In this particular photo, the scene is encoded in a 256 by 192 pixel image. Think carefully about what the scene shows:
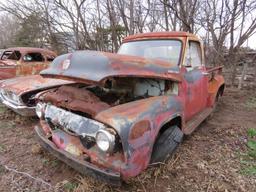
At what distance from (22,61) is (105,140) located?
21.7 feet

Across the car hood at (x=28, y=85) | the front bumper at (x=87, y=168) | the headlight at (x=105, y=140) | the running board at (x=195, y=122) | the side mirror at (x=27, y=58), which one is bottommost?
the running board at (x=195, y=122)

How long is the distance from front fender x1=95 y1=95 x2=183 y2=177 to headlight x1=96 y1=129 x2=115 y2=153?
0.09 m

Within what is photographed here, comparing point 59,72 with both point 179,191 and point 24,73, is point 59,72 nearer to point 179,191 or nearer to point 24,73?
point 179,191

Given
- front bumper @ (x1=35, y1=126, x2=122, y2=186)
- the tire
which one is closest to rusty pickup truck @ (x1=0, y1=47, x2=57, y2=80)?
front bumper @ (x1=35, y1=126, x2=122, y2=186)

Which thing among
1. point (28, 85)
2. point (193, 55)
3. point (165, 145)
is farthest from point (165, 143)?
point (28, 85)

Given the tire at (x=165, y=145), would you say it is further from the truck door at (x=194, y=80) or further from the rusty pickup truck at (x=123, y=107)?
the truck door at (x=194, y=80)

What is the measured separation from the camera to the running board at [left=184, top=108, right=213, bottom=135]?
11.1 ft

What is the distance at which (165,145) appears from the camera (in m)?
2.73

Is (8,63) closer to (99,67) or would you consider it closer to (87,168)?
(99,67)

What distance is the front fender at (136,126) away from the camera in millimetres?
2092

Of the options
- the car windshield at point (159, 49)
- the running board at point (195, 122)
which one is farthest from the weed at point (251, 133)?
the car windshield at point (159, 49)

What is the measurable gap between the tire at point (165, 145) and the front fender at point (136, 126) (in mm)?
282

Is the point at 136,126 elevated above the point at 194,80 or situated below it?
below

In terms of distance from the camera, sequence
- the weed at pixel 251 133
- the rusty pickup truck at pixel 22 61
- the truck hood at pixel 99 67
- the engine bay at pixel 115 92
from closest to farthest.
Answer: the truck hood at pixel 99 67, the engine bay at pixel 115 92, the weed at pixel 251 133, the rusty pickup truck at pixel 22 61
